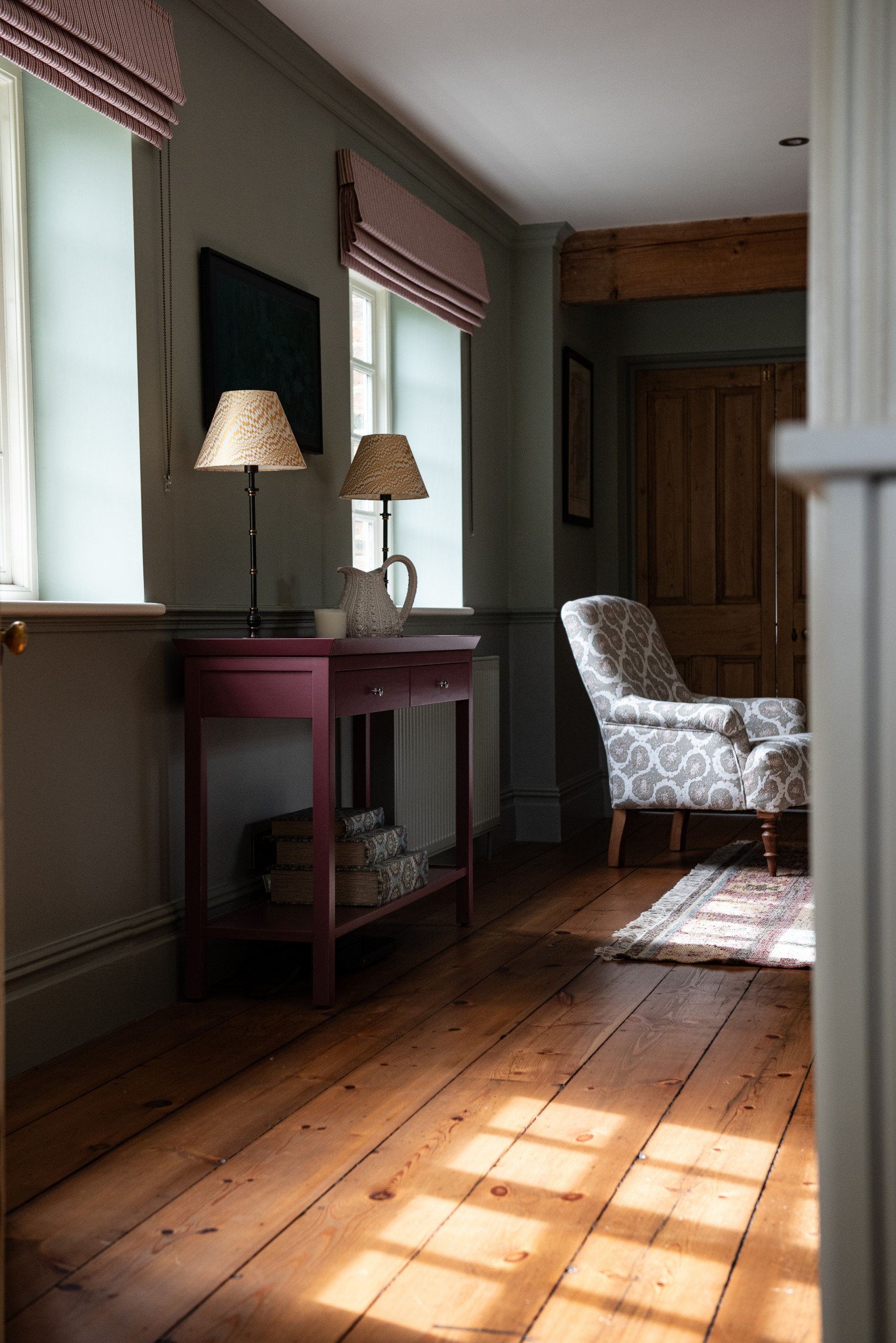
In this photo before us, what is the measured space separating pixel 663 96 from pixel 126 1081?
3.23 m

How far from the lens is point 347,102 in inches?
149

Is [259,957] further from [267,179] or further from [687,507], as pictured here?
[687,507]

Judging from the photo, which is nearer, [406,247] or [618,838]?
[406,247]

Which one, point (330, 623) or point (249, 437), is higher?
point (249, 437)

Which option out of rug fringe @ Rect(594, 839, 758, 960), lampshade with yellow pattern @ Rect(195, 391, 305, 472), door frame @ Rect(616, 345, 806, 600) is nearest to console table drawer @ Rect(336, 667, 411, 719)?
lampshade with yellow pattern @ Rect(195, 391, 305, 472)

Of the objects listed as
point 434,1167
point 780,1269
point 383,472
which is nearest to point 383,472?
point 383,472

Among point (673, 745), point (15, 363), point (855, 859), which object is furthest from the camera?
point (673, 745)

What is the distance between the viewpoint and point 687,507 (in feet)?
20.9

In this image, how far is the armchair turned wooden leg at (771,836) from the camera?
→ 427 cm

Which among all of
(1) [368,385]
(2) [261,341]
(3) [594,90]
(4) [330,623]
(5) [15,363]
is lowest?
(4) [330,623]

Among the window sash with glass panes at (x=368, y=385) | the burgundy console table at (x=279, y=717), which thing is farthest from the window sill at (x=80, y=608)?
the window sash with glass panes at (x=368, y=385)

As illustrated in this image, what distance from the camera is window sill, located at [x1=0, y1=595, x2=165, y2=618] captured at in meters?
2.35

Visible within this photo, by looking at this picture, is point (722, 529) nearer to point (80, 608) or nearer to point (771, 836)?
point (771, 836)

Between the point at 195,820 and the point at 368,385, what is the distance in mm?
2135
